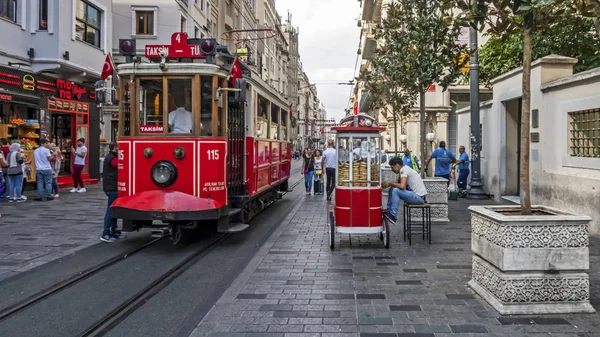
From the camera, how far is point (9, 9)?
652 inches

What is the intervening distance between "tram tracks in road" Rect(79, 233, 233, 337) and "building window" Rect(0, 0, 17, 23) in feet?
40.1

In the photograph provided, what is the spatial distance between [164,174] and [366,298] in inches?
163

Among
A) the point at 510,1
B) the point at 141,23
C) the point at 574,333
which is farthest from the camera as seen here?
the point at 141,23

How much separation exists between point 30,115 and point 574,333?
18403mm

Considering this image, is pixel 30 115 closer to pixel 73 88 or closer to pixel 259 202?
pixel 73 88

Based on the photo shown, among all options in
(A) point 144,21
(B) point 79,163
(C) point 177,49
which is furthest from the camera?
(A) point 144,21

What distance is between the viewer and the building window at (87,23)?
64.1 ft

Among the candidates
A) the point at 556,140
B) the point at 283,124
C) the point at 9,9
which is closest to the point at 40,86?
the point at 9,9

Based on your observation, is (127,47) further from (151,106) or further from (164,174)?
(164,174)

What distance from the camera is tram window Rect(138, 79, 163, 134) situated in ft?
28.2

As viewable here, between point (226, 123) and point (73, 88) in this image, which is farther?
point (73, 88)

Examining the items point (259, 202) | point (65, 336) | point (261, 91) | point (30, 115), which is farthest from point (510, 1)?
point (30, 115)

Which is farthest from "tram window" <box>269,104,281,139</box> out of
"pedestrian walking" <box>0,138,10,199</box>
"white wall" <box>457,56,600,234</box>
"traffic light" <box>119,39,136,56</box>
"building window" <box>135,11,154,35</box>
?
"building window" <box>135,11,154,35</box>

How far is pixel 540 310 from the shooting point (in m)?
5.12
